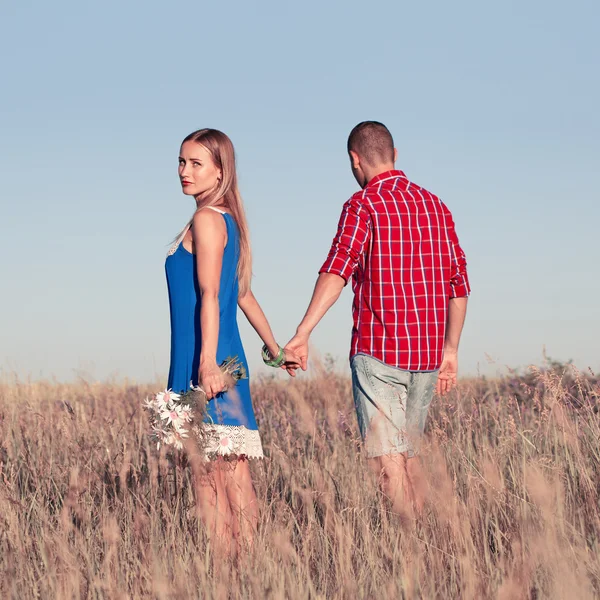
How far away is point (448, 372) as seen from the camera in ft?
15.7

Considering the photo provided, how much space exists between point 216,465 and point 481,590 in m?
1.28

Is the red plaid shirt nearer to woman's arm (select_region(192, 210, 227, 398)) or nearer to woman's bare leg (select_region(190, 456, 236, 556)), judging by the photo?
woman's arm (select_region(192, 210, 227, 398))

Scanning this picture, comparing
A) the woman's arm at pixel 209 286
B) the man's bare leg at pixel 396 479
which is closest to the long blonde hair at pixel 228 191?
the woman's arm at pixel 209 286

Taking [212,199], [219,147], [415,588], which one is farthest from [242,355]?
[415,588]

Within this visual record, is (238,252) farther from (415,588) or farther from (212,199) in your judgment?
(415,588)

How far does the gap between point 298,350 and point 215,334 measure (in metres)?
0.71

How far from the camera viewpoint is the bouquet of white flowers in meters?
3.70

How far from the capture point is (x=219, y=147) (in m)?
4.08

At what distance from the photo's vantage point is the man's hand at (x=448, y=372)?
4770 mm

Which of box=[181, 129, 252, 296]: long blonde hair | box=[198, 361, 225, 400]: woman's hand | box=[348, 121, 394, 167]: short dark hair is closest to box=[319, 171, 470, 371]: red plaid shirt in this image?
box=[348, 121, 394, 167]: short dark hair

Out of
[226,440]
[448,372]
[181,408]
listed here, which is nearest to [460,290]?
[448,372]

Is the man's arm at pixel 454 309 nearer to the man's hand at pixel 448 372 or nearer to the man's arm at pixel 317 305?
the man's hand at pixel 448 372

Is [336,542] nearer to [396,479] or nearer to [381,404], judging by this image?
[396,479]

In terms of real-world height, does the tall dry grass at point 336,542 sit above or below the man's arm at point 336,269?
below
